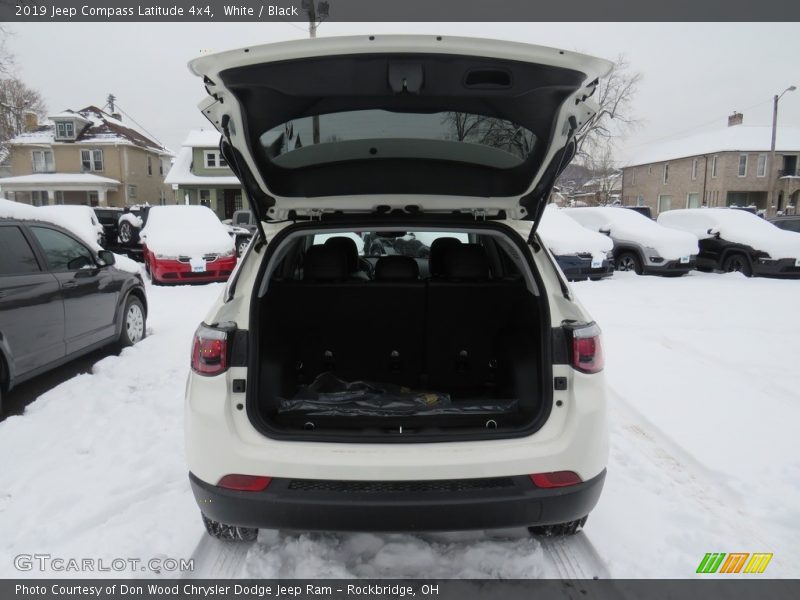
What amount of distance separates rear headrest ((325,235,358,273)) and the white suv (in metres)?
0.70

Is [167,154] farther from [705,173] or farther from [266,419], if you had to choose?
[266,419]

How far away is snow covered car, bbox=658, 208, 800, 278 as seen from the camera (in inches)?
456

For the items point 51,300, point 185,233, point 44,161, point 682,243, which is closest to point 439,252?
point 51,300

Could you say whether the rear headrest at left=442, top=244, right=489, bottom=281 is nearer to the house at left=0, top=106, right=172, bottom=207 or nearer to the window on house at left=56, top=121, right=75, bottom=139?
the house at left=0, top=106, right=172, bottom=207

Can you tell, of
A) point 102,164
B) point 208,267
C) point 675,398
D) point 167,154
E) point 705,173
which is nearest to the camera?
point 675,398

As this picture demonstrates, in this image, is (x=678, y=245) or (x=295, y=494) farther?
(x=678, y=245)

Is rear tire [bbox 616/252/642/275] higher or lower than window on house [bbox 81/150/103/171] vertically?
lower

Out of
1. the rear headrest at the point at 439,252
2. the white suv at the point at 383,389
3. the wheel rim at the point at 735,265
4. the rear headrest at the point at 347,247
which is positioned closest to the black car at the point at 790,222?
the wheel rim at the point at 735,265

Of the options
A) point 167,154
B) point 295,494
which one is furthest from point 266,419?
point 167,154

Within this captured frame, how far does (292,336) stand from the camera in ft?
10.4

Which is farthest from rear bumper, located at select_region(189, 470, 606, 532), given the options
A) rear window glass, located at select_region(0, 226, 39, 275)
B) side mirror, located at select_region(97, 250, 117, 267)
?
side mirror, located at select_region(97, 250, 117, 267)

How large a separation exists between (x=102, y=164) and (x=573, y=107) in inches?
1709
